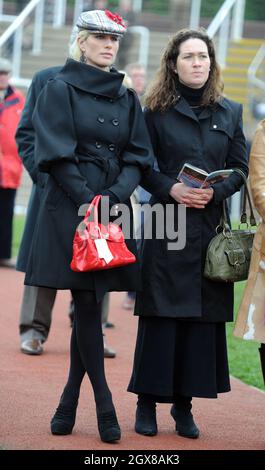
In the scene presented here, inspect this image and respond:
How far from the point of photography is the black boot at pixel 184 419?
6059mm

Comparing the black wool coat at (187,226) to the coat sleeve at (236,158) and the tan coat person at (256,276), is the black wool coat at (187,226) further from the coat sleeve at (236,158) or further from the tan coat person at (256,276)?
the tan coat person at (256,276)

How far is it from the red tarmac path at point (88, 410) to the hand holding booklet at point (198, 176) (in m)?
1.41

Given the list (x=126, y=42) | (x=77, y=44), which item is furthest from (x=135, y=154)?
(x=126, y=42)

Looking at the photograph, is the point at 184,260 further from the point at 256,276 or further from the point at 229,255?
the point at 256,276

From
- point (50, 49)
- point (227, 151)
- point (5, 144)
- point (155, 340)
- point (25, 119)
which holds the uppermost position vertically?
point (227, 151)

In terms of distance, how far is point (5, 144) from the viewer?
1356cm

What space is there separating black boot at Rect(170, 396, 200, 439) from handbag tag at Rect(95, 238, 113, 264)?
1061mm

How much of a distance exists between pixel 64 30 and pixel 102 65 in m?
20.9

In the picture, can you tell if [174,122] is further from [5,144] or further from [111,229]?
[5,144]

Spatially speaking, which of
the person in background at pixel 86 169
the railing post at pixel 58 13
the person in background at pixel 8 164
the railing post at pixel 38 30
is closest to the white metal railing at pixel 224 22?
the railing post at pixel 58 13

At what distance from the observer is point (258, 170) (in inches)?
227

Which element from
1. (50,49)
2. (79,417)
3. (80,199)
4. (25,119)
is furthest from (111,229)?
(50,49)

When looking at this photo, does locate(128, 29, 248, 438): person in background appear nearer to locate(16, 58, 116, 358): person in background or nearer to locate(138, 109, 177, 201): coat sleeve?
locate(138, 109, 177, 201): coat sleeve

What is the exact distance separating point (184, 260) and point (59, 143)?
1.00m
